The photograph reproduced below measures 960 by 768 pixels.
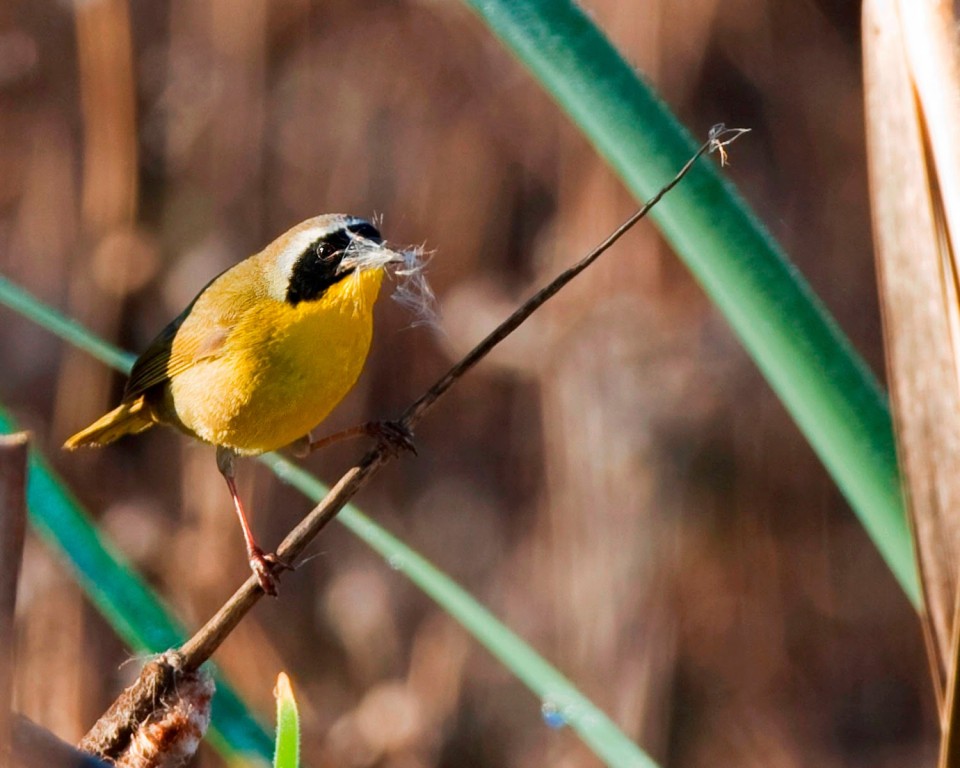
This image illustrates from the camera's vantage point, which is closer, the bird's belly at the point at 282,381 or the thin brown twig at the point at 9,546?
the thin brown twig at the point at 9,546

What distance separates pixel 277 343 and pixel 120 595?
788 millimetres

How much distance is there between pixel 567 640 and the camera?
151 inches

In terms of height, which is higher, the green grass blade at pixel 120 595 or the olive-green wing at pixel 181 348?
the olive-green wing at pixel 181 348

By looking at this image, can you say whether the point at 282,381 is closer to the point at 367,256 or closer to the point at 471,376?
the point at 367,256

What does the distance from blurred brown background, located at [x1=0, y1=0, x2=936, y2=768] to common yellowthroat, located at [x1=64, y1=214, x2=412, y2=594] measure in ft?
5.19

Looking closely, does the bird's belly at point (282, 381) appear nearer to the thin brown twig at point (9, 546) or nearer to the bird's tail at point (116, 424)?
the bird's tail at point (116, 424)

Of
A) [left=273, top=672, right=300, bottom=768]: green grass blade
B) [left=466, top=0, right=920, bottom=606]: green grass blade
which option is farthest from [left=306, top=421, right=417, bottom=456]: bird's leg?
[left=273, top=672, right=300, bottom=768]: green grass blade

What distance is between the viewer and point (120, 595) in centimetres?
128

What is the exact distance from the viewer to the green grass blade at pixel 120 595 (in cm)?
127

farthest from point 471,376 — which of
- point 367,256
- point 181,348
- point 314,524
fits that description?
point 314,524

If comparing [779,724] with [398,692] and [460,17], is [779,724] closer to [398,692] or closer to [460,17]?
[398,692]

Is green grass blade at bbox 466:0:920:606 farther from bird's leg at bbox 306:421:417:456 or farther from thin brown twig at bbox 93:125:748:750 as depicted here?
bird's leg at bbox 306:421:417:456

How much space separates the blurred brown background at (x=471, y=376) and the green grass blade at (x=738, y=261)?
2594mm

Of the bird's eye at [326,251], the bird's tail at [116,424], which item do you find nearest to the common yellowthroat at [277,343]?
the bird's eye at [326,251]
